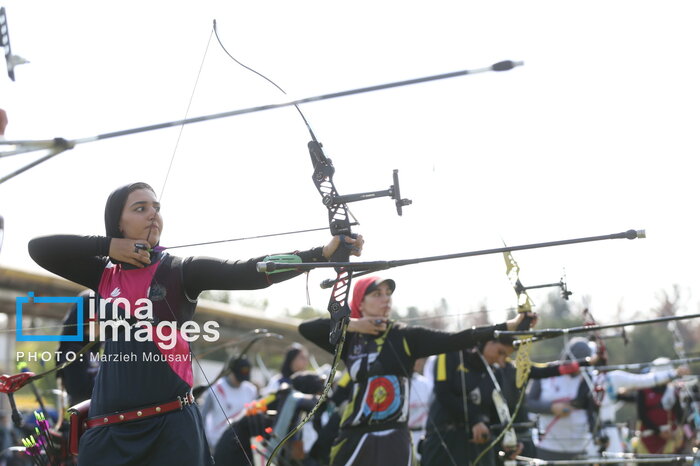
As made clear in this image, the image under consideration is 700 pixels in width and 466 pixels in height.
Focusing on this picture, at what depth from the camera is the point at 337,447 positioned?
450cm

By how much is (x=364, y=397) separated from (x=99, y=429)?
181cm

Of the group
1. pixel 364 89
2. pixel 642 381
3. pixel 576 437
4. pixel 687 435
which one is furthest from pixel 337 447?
pixel 687 435

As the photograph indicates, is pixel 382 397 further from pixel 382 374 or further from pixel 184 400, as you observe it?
pixel 184 400

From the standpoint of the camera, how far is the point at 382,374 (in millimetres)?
4508

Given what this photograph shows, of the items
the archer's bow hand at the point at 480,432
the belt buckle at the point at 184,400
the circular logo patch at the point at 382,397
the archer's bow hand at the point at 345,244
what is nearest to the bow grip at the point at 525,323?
the circular logo patch at the point at 382,397

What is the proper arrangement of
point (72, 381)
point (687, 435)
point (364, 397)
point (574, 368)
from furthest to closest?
point (687, 435) → point (574, 368) → point (72, 381) → point (364, 397)

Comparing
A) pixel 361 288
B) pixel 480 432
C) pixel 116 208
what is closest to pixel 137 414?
pixel 116 208

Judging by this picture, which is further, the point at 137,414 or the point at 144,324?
the point at 144,324

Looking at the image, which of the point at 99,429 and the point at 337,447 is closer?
the point at 99,429

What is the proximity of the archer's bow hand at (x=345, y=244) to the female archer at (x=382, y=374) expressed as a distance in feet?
4.70

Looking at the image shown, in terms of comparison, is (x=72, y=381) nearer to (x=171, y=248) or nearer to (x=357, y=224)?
(x=171, y=248)

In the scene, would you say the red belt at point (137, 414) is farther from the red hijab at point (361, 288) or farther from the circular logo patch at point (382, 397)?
the red hijab at point (361, 288)

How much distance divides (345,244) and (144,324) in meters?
0.82

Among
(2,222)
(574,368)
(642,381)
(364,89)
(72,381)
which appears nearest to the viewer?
(364,89)
